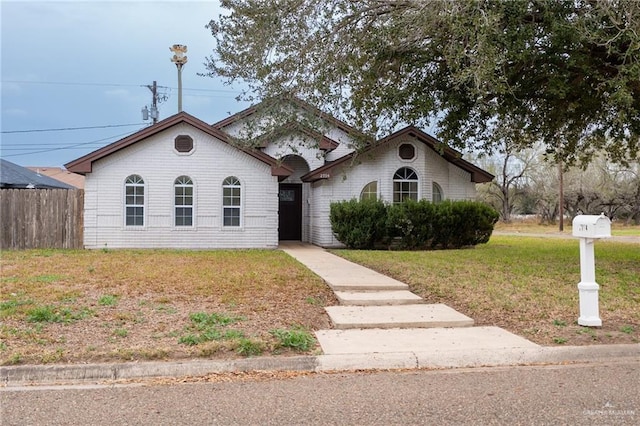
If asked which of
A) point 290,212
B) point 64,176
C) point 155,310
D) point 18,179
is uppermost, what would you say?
point 64,176

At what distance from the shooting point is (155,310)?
755 centimetres

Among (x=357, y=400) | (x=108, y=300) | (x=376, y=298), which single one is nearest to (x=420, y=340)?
(x=357, y=400)

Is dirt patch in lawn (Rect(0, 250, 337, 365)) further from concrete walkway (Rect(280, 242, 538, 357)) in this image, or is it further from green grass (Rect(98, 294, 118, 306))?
concrete walkway (Rect(280, 242, 538, 357))

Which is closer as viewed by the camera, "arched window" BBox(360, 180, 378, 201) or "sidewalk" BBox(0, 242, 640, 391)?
"sidewalk" BBox(0, 242, 640, 391)

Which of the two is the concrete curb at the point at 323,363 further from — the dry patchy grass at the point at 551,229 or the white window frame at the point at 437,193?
the dry patchy grass at the point at 551,229

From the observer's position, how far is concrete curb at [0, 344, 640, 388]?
5.05 meters

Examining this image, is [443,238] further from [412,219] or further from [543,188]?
[543,188]

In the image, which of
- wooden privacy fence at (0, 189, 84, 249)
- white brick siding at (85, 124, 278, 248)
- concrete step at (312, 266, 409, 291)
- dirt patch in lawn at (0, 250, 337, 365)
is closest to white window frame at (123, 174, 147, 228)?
white brick siding at (85, 124, 278, 248)

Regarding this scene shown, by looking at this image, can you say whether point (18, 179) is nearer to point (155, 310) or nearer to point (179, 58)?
point (179, 58)

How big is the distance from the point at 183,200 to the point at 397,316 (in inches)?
476

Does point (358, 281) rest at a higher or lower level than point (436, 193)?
lower

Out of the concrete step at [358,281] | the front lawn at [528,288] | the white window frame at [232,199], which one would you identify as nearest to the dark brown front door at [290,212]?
the white window frame at [232,199]

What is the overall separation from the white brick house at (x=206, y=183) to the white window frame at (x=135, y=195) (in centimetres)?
3

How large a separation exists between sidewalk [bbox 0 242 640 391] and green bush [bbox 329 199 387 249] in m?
10.00
